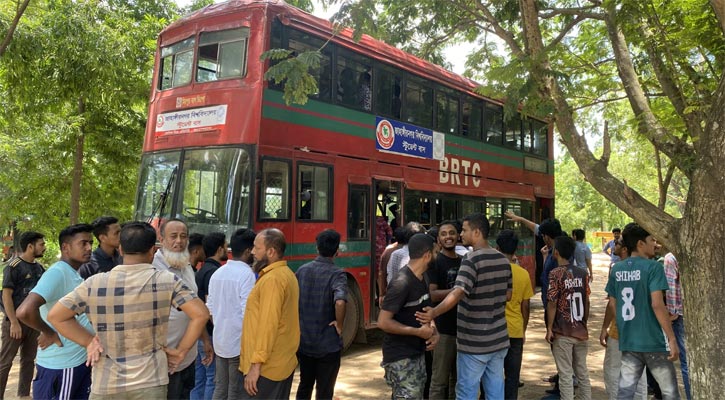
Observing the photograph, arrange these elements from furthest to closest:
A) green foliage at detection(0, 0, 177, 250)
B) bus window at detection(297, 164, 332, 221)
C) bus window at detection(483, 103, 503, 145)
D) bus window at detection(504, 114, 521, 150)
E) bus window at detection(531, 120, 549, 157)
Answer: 1. bus window at detection(531, 120, 549, 157)
2. bus window at detection(504, 114, 521, 150)
3. bus window at detection(483, 103, 503, 145)
4. green foliage at detection(0, 0, 177, 250)
5. bus window at detection(297, 164, 332, 221)

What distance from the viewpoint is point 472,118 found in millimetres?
10352

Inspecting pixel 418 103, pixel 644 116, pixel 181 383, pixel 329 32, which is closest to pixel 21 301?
pixel 181 383

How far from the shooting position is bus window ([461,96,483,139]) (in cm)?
1009

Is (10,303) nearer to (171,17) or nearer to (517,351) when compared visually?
(517,351)

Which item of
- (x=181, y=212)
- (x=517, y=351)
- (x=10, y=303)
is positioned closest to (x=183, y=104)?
(x=181, y=212)

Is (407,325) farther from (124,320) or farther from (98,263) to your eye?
(98,263)

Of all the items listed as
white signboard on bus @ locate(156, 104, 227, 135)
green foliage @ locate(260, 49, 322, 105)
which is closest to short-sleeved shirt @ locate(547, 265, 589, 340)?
green foliage @ locate(260, 49, 322, 105)

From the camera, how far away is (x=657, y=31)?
19.9 ft

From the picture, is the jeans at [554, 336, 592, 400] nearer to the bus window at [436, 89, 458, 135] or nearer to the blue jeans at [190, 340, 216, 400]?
the blue jeans at [190, 340, 216, 400]

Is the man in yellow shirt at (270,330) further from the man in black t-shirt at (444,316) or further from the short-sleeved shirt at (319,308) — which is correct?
the man in black t-shirt at (444,316)

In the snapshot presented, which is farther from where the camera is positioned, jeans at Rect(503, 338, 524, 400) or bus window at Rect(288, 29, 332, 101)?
bus window at Rect(288, 29, 332, 101)

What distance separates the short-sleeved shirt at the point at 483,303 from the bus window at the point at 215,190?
3.08 metres

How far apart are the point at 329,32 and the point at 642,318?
16.9 ft

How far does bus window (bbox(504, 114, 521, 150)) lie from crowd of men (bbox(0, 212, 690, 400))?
6.55 metres
